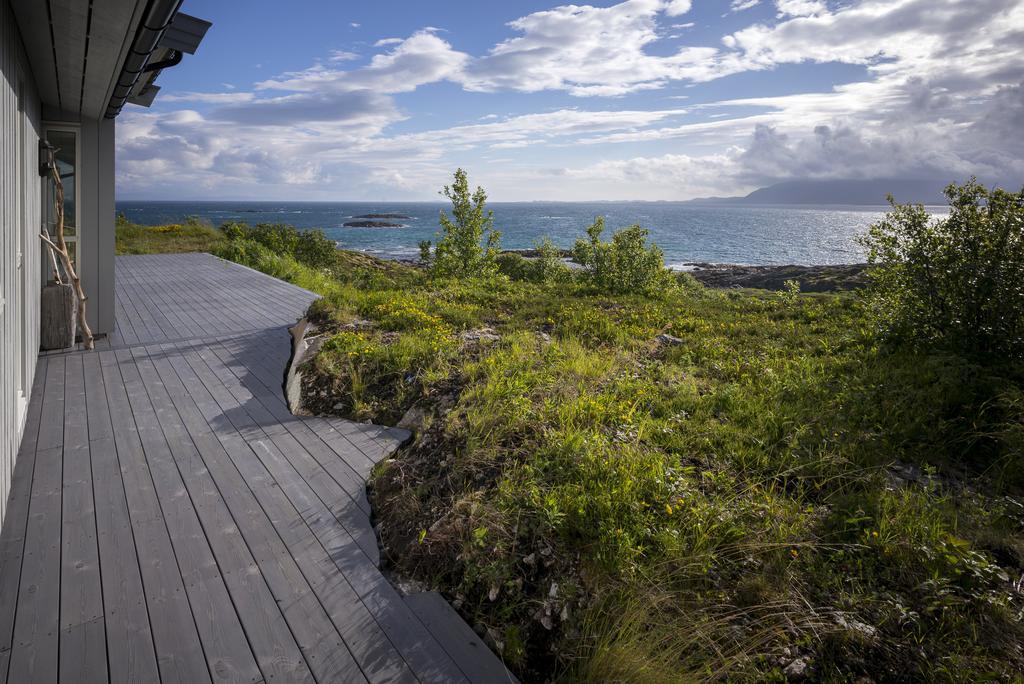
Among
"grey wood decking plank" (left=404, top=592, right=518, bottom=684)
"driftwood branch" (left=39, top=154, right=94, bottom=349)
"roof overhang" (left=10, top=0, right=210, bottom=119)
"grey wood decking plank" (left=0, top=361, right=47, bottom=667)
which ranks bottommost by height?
"grey wood decking plank" (left=404, top=592, right=518, bottom=684)

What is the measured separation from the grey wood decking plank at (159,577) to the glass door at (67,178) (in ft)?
11.5

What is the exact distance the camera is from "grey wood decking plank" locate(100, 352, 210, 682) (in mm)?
2143

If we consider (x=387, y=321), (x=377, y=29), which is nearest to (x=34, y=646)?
(x=387, y=321)

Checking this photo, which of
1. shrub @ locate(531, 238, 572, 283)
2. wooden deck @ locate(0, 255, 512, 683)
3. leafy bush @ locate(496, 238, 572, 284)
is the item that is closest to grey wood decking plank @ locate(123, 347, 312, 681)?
wooden deck @ locate(0, 255, 512, 683)

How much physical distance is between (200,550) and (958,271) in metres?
6.01

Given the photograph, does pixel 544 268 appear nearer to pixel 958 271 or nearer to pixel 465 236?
pixel 465 236

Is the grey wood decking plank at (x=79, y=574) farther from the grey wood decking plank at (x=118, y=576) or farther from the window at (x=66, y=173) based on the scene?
the window at (x=66, y=173)

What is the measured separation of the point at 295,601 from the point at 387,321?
13.9 feet

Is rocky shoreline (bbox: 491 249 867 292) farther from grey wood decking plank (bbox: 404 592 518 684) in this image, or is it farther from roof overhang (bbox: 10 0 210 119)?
grey wood decking plank (bbox: 404 592 518 684)

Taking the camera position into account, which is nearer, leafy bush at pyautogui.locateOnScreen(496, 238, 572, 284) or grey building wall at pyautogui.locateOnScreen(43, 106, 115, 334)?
grey building wall at pyautogui.locateOnScreen(43, 106, 115, 334)

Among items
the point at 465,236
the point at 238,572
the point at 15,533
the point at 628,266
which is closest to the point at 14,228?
the point at 15,533

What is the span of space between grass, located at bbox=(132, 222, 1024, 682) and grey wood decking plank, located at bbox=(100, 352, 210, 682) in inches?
37.0

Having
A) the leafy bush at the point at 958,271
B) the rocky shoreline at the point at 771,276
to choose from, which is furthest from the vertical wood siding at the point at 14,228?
the rocky shoreline at the point at 771,276

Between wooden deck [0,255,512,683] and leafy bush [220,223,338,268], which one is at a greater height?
leafy bush [220,223,338,268]
